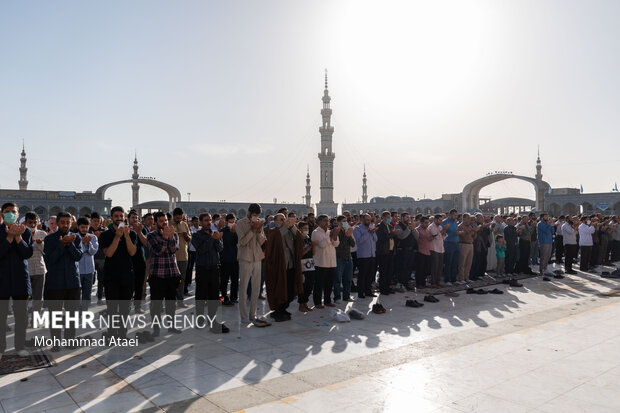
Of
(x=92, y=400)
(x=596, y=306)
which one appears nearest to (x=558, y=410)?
(x=92, y=400)

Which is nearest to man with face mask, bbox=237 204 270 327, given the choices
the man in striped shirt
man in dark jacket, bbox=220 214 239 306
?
the man in striped shirt

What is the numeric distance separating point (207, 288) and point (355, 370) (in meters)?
3.07

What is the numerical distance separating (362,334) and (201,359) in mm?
2411

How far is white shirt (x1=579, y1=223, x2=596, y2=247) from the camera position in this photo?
1322cm

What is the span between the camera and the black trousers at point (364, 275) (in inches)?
363

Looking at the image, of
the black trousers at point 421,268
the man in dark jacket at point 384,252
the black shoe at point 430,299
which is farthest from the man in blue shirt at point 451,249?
the black shoe at point 430,299

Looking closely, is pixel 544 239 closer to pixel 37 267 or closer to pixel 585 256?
pixel 585 256

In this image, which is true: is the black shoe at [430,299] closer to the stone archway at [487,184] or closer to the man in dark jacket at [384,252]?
the man in dark jacket at [384,252]

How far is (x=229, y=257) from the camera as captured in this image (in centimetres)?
840

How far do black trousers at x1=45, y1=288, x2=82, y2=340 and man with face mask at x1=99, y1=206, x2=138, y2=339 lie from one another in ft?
1.32

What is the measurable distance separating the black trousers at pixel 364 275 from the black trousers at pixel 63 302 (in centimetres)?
547

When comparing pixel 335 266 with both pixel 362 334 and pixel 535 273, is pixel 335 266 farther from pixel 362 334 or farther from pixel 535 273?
pixel 535 273

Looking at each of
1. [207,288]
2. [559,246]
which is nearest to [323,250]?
[207,288]

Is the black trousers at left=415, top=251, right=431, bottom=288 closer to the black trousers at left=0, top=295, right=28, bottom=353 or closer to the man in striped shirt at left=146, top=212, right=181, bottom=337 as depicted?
the man in striped shirt at left=146, top=212, right=181, bottom=337
